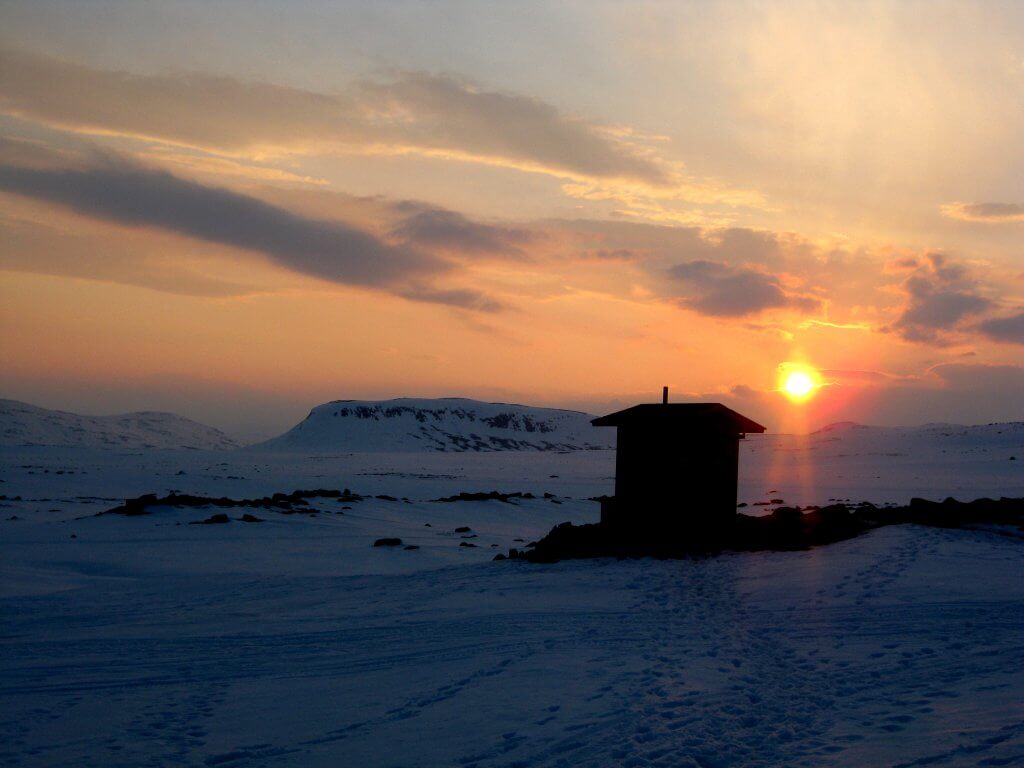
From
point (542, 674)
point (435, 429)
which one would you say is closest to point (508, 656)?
point (542, 674)

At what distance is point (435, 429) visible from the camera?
122812 mm

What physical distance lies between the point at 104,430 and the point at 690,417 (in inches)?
4951

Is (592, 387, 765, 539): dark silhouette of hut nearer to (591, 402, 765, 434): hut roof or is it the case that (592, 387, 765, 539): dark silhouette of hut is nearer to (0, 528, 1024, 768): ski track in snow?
(591, 402, 765, 434): hut roof

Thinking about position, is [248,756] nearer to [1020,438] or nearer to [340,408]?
[1020,438]

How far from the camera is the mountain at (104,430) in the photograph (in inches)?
4262

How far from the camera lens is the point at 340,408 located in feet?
421

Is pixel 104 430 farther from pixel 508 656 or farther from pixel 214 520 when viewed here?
pixel 508 656

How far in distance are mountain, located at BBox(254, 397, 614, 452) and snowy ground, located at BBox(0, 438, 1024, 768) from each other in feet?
291

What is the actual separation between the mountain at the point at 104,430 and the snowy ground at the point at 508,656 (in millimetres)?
83767

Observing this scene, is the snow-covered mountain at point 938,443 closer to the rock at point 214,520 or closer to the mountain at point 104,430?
the rock at point 214,520

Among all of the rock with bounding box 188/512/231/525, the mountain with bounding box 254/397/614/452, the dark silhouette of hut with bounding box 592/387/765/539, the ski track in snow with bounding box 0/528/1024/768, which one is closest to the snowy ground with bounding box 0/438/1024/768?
the ski track in snow with bounding box 0/528/1024/768

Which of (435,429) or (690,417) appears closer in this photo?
(690,417)

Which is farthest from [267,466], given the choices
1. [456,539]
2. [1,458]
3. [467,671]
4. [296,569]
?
[467,671]

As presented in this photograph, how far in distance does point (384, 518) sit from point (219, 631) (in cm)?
1820
